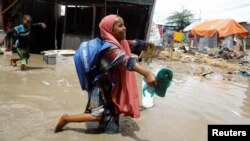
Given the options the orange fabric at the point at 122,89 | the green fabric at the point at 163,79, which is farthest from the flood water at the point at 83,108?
the green fabric at the point at 163,79

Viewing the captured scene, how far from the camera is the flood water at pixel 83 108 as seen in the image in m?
3.92

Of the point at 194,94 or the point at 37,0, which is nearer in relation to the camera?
the point at 194,94

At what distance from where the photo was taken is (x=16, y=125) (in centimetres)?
405

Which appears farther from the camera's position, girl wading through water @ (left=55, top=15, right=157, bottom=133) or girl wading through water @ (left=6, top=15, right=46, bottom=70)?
girl wading through water @ (left=6, top=15, right=46, bottom=70)

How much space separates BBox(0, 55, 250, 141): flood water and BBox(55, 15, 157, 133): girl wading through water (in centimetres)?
23

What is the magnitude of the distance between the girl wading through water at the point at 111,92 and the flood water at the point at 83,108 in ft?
0.76

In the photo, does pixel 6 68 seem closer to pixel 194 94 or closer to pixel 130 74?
pixel 194 94

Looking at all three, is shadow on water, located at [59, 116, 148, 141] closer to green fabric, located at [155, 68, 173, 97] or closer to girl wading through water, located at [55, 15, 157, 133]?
girl wading through water, located at [55, 15, 157, 133]

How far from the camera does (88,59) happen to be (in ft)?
12.2

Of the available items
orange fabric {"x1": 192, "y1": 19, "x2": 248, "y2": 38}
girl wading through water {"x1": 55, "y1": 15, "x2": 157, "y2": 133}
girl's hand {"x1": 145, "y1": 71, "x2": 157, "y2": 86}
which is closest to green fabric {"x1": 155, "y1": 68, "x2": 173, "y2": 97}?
girl's hand {"x1": 145, "y1": 71, "x2": 157, "y2": 86}

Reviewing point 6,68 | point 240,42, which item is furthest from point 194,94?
point 240,42

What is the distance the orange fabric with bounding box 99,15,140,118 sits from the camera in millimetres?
3678

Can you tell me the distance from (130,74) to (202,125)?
1612 millimetres

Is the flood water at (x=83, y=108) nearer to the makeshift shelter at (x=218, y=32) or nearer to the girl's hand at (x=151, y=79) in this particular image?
the girl's hand at (x=151, y=79)
